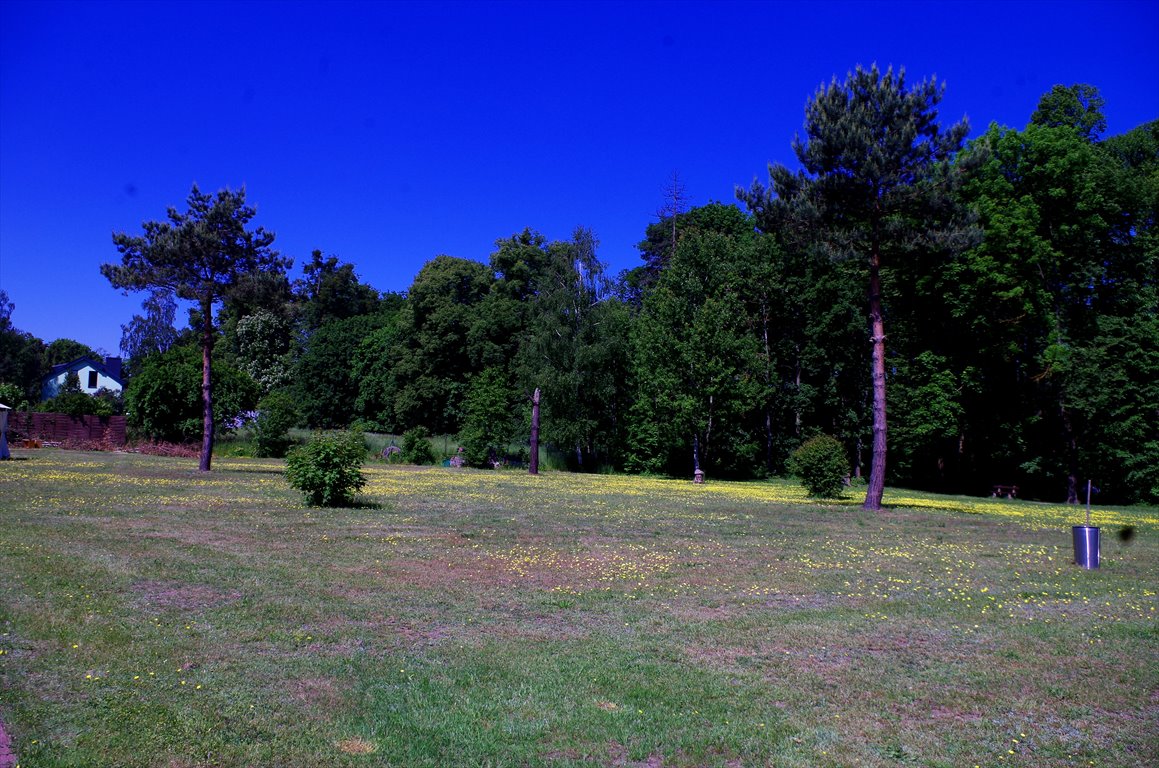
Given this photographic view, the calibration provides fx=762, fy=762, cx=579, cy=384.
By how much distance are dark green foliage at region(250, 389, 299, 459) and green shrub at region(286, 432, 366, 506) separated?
89.5 ft

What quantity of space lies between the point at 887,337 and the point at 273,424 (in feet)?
111

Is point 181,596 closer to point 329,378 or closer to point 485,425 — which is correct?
point 485,425

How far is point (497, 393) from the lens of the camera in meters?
43.3

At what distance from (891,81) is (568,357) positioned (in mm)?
29683

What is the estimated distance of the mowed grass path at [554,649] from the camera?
513 centimetres

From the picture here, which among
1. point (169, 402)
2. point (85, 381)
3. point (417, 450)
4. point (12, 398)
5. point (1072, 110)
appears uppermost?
point (1072, 110)

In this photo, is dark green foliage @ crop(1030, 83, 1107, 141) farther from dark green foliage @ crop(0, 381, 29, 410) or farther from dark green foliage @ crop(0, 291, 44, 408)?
dark green foliage @ crop(0, 291, 44, 408)

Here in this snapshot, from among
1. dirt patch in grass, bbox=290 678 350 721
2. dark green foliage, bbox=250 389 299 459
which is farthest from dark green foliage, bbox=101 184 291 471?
dirt patch in grass, bbox=290 678 350 721

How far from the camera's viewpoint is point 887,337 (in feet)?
108

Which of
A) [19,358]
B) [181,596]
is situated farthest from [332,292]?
[181,596]

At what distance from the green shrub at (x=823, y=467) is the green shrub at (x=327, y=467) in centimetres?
1598

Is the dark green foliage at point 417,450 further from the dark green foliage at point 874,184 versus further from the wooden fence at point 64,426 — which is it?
the dark green foliage at point 874,184

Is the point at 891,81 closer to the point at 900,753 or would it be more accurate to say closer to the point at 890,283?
the point at 900,753

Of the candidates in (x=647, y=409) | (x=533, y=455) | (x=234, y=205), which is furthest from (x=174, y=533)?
(x=647, y=409)
